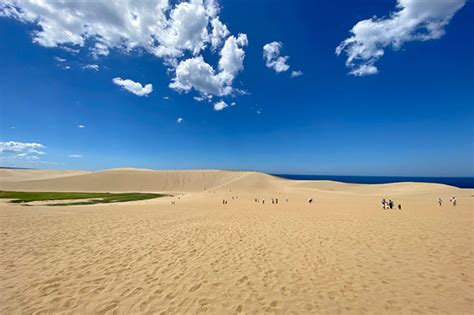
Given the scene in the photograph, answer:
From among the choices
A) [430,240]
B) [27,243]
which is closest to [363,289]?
[430,240]

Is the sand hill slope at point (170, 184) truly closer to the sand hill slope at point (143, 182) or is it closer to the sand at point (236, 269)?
the sand hill slope at point (143, 182)

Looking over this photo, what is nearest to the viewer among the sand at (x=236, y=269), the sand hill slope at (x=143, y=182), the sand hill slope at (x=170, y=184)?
the sand at (x=236, y=269)

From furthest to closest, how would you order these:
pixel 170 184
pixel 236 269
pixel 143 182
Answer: pixel 170 184 → pixel 143 182 → pixel 236 269

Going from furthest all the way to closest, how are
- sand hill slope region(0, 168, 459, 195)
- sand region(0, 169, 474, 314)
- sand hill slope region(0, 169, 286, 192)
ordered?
sand hill slope region(0, 169, 286, 192) < sand hill slope region(0, 168, 459, 195) < sand region(0, 169, 474, 314)

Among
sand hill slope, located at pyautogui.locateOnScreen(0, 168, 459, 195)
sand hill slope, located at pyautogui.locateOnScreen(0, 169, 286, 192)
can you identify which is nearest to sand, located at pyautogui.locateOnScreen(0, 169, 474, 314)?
sand hill slope, located at pyautogui.locateOnScreen(0, 168, 459, 195)

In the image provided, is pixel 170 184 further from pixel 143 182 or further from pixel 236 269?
pixel 236 269

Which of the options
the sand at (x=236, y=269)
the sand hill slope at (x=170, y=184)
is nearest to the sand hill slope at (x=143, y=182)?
the sand hill slope at (x=170, y=184)

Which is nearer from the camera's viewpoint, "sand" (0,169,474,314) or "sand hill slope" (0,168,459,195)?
"sand" (0,169,474,314)

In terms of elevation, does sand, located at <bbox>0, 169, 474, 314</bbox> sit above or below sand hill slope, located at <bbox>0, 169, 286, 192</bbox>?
below

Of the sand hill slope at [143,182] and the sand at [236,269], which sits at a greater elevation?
the sand hill slope at [143,182]

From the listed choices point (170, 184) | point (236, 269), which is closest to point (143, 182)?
point (170, 184)

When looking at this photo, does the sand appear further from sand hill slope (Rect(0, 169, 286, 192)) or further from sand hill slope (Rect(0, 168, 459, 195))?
sand hill slope (Rect(0, 169, 286, 192))

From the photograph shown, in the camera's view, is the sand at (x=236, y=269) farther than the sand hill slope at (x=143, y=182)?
No

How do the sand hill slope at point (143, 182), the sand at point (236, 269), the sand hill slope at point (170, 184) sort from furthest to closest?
1. the sand hill slope at point (143, 182)
2. the sand hill slope at point (170, 184)
3. the sand at point (236, 269)
